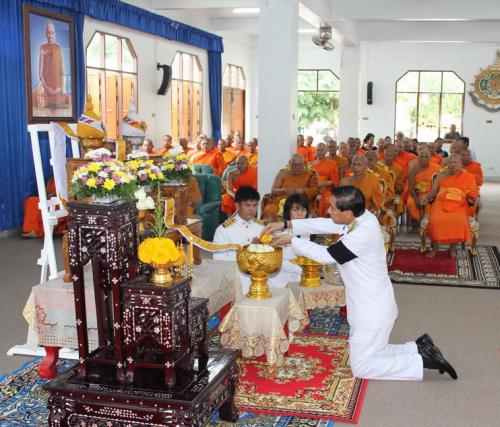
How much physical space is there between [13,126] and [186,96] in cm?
676

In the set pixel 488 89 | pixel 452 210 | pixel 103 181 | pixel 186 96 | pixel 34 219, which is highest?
pixel 488 89

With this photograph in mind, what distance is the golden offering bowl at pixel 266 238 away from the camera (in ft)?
14.6

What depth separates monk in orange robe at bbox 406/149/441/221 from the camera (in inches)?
392

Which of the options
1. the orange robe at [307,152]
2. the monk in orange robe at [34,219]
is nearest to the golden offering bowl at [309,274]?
the monk in orange robe at [34,219]

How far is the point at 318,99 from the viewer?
21250 mm

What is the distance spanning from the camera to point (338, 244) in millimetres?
4387

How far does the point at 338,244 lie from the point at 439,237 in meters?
4.33

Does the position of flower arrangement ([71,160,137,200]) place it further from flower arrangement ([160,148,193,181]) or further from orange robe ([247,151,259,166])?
orange robe ([247,151,259,166])

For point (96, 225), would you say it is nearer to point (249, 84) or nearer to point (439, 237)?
point (439, 237)

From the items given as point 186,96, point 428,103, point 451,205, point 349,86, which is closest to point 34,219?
point 451,205

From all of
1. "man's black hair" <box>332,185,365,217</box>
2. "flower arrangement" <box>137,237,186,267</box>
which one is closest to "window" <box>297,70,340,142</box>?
"man's black hair" <box>332,185,365,217</box>

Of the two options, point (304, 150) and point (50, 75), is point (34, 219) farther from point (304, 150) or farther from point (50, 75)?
point (304, 150)

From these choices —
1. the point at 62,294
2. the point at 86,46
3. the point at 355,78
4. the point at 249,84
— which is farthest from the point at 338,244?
the point at 249,84

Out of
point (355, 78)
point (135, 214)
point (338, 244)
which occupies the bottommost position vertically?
point (338, 244)
